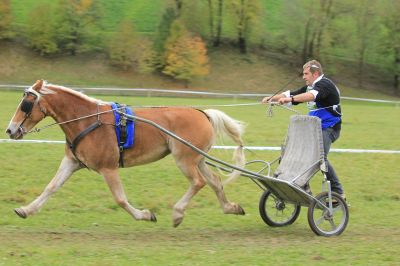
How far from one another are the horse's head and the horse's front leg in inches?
25.8

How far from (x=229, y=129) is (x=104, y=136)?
74.2 inches

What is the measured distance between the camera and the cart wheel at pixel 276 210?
29.3 feet

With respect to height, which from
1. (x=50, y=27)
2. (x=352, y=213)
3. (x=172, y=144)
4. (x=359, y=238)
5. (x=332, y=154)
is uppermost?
(x=172, y=144)

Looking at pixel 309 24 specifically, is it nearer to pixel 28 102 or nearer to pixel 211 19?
pixel 211 19

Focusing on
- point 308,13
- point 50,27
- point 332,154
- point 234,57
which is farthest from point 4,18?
point 332,154

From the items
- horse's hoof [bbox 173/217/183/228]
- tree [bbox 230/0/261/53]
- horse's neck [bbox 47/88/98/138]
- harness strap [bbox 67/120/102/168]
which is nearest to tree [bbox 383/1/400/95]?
tree [bbox 230/0/261/53]

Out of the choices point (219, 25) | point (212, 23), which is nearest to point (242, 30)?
point (219, 25)

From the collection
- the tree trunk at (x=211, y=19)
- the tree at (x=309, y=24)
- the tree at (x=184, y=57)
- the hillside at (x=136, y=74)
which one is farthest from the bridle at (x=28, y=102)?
the tree trunk at (x=211, y=19)

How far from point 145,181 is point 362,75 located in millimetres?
52864

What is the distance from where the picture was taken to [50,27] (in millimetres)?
60344

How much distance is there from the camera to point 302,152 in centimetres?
852

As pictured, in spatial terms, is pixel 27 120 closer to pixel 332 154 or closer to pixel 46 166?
pixel 46 166

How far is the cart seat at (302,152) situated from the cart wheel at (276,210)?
49 centimetres

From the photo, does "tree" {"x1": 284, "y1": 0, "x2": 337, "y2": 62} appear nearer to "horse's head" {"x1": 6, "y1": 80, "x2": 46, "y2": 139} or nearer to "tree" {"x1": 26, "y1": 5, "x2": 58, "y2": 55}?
"tree" {"x1": 26, "y1": 5, "x2": 58, "y2": 55}
